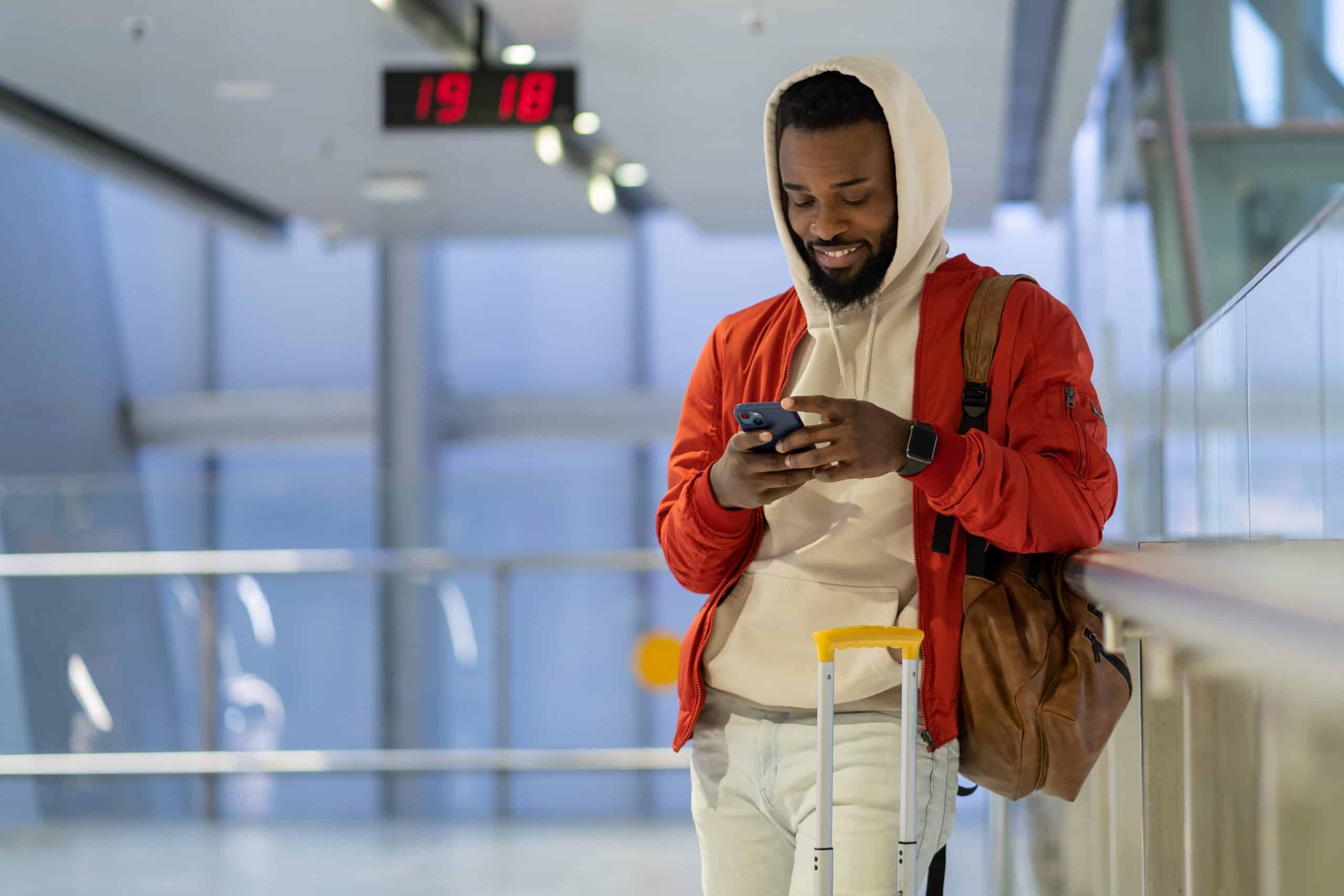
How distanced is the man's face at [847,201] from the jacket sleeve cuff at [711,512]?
11.7 inches

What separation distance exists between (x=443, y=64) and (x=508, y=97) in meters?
0.44

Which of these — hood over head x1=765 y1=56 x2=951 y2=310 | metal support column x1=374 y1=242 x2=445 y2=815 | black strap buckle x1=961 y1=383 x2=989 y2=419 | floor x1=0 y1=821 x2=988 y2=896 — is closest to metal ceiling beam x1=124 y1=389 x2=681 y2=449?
metal support column x1=374 y1=242 x2=445 y2=815

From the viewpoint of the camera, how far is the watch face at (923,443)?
1.69m

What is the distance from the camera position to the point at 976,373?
1837 mm

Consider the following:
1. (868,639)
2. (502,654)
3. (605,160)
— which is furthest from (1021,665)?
(605,160)

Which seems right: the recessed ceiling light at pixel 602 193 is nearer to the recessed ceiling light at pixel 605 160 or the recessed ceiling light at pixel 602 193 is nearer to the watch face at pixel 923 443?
the recessed ceiling light at pixel 605 160

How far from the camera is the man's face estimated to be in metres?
1.91

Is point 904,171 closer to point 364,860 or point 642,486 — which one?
point 364,860

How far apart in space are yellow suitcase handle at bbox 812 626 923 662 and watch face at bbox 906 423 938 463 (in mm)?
202

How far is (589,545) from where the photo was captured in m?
8.10

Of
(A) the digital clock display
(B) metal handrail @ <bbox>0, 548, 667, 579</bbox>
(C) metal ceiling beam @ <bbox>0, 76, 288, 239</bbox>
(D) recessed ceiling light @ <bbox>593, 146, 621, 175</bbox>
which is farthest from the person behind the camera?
(D) recessed ceiling light @ <bbox>593, 146, 621, 175</bbox>

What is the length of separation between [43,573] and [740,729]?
258 inches

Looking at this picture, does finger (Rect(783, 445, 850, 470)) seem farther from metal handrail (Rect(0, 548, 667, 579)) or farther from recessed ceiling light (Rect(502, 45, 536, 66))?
metal handrail (Rect(0, 548, 667, 579))

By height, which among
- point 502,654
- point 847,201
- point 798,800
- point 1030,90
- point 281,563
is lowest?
point 502,654
